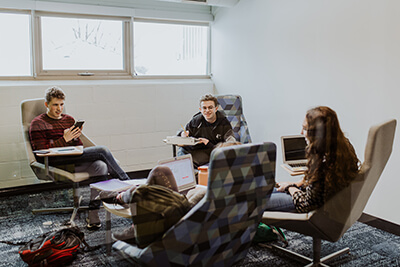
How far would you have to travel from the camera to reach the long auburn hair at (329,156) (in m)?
2.00

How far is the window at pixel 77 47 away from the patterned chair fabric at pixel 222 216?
97 cm

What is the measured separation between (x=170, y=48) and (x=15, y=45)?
31.8 inches

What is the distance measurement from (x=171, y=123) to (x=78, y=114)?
54 cm

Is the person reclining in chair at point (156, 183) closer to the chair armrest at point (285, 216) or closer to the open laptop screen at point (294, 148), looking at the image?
the chair armrest at point (285, 216)

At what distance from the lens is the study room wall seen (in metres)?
2.13

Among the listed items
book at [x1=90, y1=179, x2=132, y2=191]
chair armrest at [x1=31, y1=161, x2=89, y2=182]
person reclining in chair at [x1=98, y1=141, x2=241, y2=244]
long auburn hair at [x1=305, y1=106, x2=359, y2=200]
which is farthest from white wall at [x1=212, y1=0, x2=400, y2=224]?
chair armrest at [x1=31, y1=161, x2=89, y2=182]

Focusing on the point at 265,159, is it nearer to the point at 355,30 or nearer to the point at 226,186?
the point at 226,186

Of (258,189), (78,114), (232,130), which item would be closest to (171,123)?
(232,130)

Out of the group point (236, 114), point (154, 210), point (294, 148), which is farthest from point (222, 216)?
point (236, 114)

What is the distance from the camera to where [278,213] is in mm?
2096

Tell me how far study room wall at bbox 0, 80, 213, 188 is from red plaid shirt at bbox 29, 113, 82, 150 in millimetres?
119

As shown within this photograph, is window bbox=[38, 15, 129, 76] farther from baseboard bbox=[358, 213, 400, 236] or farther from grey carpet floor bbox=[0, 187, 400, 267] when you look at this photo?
baseboard bbox=[358, 213, 400, 236]

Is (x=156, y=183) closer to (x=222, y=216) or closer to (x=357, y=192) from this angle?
(x=222, y=216)

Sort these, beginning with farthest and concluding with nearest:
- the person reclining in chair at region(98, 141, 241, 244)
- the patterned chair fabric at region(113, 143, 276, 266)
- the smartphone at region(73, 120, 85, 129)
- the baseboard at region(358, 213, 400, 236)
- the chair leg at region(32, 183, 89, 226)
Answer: the baseboard at region(358, 213, 400, 236), the chair leg at region(32, 183, 89, 226), the smartphone at region(73, 120, 85, 129), the person reclining in chair at region(98, 141, 241, 244), the patterned chair fabric at region(113, 143, 276, 266)
